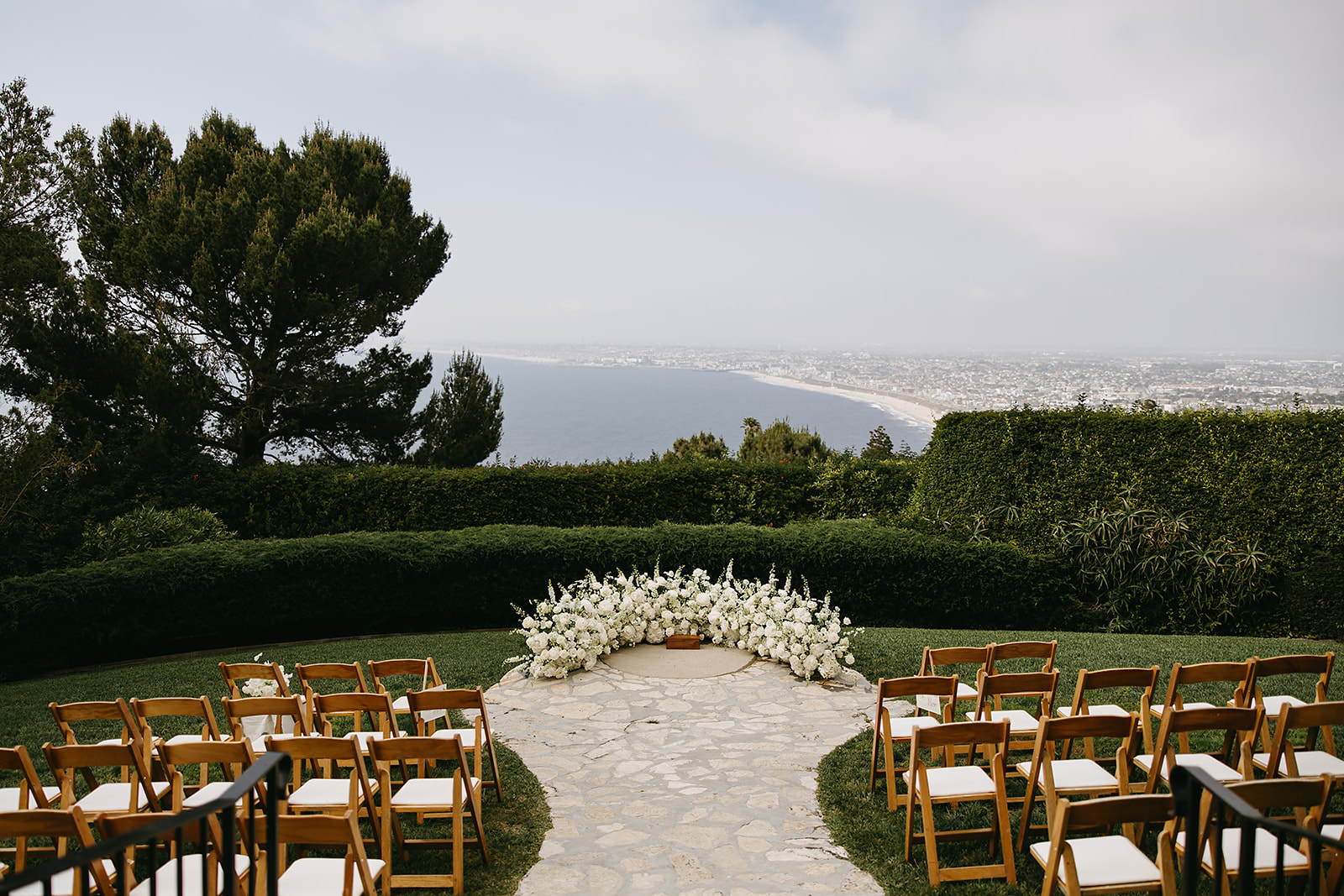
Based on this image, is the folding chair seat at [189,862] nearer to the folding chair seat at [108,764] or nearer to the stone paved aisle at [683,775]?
the folding chair seat at [108,764]

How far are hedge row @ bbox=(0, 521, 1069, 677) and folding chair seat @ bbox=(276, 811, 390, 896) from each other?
628cm

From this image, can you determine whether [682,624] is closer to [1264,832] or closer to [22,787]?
[1264,832]

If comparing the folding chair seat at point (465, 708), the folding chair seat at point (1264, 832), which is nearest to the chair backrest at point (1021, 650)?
the folding chair seat at point (1264, 832)

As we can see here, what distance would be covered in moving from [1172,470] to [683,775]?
8282 mm

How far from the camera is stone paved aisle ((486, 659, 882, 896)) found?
4.18 metres

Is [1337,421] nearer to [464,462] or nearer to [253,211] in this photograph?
[464,462]

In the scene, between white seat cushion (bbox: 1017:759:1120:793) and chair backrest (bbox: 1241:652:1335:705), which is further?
chair backrest (bbox: 1241:652:1335:705)

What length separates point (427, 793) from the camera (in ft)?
14.1

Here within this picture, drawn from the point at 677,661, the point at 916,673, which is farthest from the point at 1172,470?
the point at 677,661

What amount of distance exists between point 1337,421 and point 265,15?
20.6 metres

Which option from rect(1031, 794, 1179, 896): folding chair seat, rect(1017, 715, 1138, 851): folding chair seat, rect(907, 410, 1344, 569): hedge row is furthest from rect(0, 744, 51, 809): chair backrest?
rect(907, 410, 1344, 569): hedge row

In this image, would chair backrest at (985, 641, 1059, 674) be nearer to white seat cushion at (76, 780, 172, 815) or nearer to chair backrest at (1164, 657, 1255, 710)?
chair backrest at (1164, 657, 1255, 710)

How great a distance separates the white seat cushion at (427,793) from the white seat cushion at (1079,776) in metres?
3.16

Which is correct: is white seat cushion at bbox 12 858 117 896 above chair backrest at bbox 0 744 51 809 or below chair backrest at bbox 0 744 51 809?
below
